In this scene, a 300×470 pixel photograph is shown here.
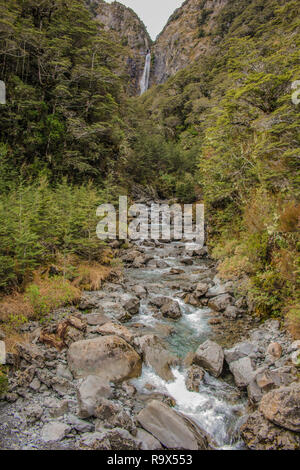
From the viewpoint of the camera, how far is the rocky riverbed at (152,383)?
402cm

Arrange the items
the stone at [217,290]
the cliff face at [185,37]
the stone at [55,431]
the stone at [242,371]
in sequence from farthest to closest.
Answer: the cliff face at [185,37] < the stone at [217,290] < the stone at [242,371] < the stone at [55,431]

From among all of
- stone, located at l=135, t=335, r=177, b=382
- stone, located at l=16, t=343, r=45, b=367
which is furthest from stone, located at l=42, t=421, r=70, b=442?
stone, located at l=135, t=335, r=177, b=382

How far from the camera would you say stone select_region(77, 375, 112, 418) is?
4.39 m

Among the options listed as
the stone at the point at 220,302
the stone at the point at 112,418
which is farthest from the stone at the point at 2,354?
the stone at the point at 220,302

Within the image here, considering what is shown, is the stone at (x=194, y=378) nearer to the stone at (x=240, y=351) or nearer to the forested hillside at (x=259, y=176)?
the stone at (x=240, y=351)

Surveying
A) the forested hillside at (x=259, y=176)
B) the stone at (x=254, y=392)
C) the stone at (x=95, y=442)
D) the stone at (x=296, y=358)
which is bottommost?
the stone at (x=95, y=442)

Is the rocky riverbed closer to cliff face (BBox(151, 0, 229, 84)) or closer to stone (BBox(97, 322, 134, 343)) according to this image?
stone (BBox(97, 322, 134, 343))

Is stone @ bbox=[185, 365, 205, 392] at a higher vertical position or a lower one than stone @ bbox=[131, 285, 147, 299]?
lower

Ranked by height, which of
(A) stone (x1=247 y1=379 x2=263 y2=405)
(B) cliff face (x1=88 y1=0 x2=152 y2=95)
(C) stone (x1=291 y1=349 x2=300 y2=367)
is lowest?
(A) stone (x1=247 y1=379 x2=263 y2=405)

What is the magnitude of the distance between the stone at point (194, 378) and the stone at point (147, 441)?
4.75 ft

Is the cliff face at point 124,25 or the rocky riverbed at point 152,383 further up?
the cliff face at point 124,25

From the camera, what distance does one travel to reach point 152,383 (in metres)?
5.47

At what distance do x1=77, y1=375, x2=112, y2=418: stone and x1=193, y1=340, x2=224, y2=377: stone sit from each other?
2.20m

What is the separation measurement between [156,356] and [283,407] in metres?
2.90
